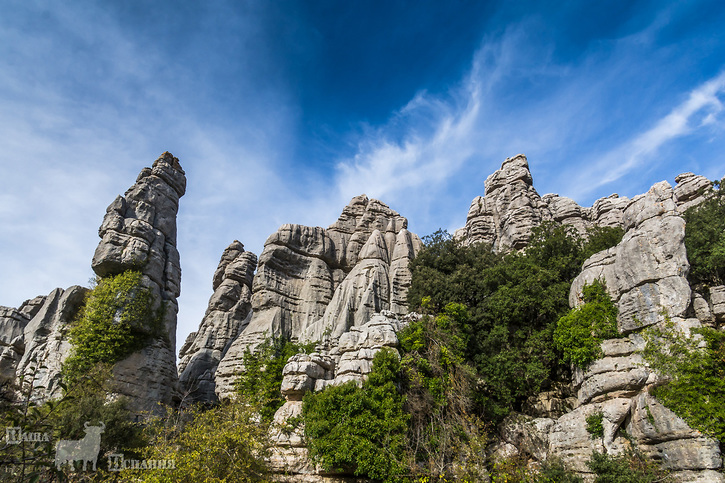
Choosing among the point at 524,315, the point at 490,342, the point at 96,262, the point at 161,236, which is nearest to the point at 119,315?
the point at 96,262

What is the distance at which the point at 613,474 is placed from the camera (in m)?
13.0

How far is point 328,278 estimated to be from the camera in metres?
31.3

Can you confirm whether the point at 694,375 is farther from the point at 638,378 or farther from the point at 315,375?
the point at 315,375

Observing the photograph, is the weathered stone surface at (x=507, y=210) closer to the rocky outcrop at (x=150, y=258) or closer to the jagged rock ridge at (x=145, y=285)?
the rocky outcrop at (x=150, y=258)

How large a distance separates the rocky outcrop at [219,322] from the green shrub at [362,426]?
16429 mm

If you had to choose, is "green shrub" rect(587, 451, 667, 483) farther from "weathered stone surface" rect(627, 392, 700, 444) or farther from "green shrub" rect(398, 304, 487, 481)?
"green shrub" rect(398, 304, 487, 481)

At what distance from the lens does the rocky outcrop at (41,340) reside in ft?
73.9

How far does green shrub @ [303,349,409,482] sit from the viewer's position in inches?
584

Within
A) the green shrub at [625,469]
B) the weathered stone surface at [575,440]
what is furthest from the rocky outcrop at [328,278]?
the green shrub at [625,469]

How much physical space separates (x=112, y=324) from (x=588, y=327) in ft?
80.5

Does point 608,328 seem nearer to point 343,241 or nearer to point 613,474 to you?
point 613,474

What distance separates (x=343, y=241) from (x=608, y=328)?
826 inches

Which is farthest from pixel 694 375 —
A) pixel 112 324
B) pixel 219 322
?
pixel 219 322

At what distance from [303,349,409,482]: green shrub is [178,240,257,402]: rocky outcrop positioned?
1643 centimetres
